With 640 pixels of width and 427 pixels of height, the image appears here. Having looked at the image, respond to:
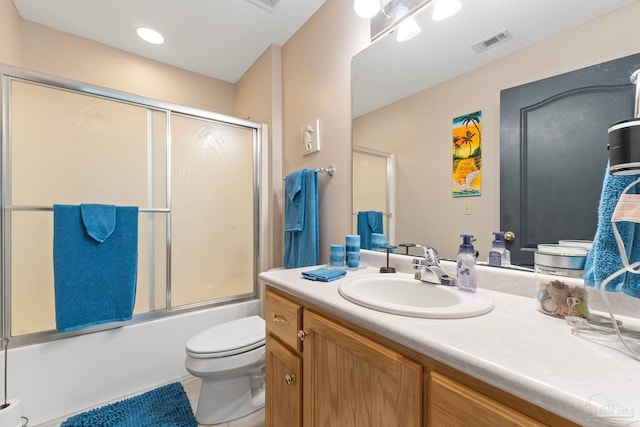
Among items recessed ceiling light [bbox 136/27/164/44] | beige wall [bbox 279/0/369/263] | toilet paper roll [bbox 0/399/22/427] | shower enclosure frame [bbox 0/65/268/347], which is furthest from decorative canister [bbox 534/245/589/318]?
recessed ceiling light [bbox 136/27/164/44]

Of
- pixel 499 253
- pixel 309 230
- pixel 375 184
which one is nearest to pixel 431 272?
pixel 499 253

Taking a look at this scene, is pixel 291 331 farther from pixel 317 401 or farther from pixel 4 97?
pixel 4 97

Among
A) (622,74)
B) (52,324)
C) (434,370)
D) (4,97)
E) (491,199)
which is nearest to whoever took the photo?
(434,370)

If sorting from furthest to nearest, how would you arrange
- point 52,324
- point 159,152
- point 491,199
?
point 159,152, point 52,324, point 491,199

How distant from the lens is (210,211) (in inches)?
82.6

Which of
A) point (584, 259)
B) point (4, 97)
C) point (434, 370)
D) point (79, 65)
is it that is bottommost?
point (434, 370)

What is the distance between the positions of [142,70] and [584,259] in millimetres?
3015

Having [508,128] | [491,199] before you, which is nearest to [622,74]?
[508,128]

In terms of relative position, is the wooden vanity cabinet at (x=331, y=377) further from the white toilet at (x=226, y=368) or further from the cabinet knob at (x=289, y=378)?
the white toilet at (x=226, y=368)

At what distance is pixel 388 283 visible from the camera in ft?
3.40

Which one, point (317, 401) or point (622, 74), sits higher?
point (622, 74)

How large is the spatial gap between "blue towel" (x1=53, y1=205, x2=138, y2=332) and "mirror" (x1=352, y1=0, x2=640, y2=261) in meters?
1.48

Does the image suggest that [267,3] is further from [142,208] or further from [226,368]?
[226,368]

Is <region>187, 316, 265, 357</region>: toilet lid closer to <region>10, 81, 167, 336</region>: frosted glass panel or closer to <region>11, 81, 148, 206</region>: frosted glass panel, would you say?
<region>10, 81, 167, 336</region>: frosted glass panel
